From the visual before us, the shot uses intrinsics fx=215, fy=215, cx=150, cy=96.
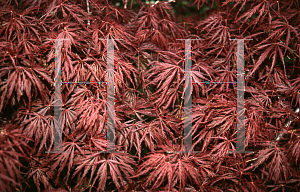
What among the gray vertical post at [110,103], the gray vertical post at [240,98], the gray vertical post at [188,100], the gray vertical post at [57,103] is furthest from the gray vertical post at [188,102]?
the gray vertical post at [57,103]

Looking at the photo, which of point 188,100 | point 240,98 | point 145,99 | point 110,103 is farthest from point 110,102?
point 240,98

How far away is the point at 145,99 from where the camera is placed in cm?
155

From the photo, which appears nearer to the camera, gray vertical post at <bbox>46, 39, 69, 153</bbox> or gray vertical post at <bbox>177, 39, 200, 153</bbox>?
gray vertical post at <bbox>46, 39, 69, 153</bbox>

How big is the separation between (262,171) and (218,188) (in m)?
0.33

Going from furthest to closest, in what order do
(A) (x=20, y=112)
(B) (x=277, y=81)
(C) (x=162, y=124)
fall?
(B) (x=277, y=81) → (C) (x=162, y=124) → (A) (x=20, y=112)

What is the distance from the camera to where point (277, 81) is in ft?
5.14

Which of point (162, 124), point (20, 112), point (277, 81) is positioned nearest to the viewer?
point (20, 112)

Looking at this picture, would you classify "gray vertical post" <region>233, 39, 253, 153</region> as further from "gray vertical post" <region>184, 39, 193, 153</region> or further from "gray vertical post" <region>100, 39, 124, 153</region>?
"gray vertical post" <region>100, 39, 124, 153</region>

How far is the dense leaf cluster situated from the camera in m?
1.29

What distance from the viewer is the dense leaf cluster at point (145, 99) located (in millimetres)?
1292

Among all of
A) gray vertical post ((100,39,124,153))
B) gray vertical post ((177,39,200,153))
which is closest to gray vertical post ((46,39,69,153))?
gray vertical post ((100,39,124,153))

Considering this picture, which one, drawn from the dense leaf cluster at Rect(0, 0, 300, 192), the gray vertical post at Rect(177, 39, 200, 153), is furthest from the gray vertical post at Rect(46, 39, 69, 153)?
the gray vertical post at Rect(177, 39, 200, 153)

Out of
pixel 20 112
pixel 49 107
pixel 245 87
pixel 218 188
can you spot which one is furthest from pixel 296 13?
pixel 20 112

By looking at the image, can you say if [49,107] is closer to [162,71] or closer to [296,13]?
[162,71]
